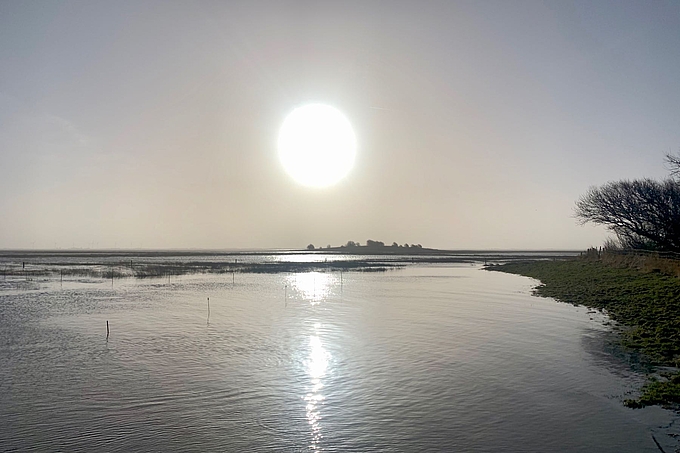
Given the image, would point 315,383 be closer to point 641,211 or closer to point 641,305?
point 641,305

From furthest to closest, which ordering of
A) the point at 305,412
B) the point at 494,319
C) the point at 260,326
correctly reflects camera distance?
the point at 494,319 → the point at 260,326 → the point at 305,412

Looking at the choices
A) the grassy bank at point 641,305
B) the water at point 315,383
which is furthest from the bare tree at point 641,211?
the water at point 315,383

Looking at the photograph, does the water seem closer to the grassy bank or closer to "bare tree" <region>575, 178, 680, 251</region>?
the grassy bank

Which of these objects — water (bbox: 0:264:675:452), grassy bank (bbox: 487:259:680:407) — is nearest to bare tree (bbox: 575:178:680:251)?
grassy bank (bbox: 487:259:680:407)

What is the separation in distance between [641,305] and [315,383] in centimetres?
2300

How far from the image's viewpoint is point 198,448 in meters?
11.3

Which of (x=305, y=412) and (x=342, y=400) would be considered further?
(x=342, y=400)

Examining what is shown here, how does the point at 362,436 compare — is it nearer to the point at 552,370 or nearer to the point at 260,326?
the point at 552,370

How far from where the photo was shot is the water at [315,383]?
39.3 feet

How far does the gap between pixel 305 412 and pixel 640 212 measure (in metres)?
64.1

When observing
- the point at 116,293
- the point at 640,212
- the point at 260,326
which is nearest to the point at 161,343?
the point at 260,326

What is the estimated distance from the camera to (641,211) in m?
64.5

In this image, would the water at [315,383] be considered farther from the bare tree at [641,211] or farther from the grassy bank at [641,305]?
the bare tree at [641,211]

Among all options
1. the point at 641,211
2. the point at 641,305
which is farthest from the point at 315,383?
the point at 641,211
